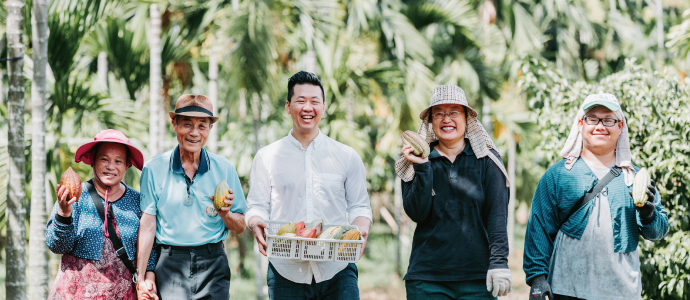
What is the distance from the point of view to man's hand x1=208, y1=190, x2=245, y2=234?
10.6 feet

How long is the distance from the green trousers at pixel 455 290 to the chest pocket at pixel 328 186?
0.67 m

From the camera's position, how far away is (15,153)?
181 inches

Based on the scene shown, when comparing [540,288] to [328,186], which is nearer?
[540,288]

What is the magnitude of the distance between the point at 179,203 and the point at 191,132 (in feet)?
1.25

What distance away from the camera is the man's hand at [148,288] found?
335 centimetres

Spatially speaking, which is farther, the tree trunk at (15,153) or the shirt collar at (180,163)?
the tree trunk at (15,153)

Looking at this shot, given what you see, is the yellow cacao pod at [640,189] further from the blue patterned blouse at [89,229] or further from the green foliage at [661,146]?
the blue patterned blouse at [89,229]

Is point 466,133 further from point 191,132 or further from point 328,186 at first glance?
point 191,132

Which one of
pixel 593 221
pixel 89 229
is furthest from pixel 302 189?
pixel 593 221

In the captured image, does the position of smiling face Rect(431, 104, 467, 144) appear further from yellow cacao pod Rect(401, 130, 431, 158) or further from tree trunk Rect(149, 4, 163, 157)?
tree trunk Rect(149, 4, 163, 157)

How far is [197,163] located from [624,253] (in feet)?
7.55

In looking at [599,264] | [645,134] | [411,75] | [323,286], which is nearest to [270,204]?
[323,286]

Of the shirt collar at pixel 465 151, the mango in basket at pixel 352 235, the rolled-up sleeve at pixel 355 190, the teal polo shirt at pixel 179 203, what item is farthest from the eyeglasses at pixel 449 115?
the teal polo shirt at pixel 179 203

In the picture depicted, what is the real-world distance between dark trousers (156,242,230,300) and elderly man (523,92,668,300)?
5.51 feet
